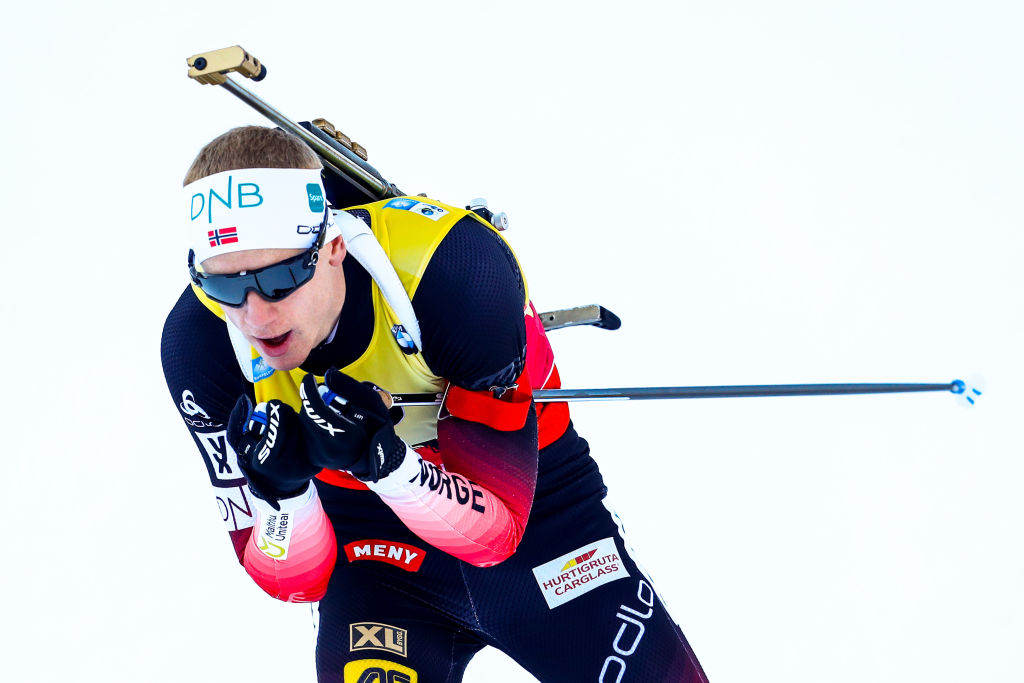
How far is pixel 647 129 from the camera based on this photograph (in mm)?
5457

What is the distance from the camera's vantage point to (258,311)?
8.11 ft

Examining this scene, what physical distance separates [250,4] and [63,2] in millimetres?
790

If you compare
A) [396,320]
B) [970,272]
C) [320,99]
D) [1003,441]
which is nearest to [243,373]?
[396,320]

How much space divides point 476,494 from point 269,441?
548 mm

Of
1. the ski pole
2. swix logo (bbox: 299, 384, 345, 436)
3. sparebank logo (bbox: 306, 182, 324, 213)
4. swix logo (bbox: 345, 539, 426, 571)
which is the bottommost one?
swix logo (bbox: 345, 539, 426, 571)

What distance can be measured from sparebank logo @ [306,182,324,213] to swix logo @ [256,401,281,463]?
433mm

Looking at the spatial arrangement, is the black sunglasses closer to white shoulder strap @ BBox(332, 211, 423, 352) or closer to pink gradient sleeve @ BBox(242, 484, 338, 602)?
white shoulder strap @ BBox(332, 211, 423, 352)

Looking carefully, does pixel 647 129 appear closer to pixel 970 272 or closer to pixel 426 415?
pixel 970 272

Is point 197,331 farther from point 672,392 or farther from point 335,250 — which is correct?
point 672,392

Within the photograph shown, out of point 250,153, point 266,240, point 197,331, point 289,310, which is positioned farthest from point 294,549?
point 250,153

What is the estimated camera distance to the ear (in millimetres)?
2598

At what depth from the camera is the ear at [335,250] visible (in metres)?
2.60

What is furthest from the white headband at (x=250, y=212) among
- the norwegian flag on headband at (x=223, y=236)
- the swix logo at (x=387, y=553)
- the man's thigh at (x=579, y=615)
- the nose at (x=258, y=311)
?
the man's thigh at (x=579, y=615)

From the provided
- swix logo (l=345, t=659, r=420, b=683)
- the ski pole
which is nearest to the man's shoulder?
the ski pole
